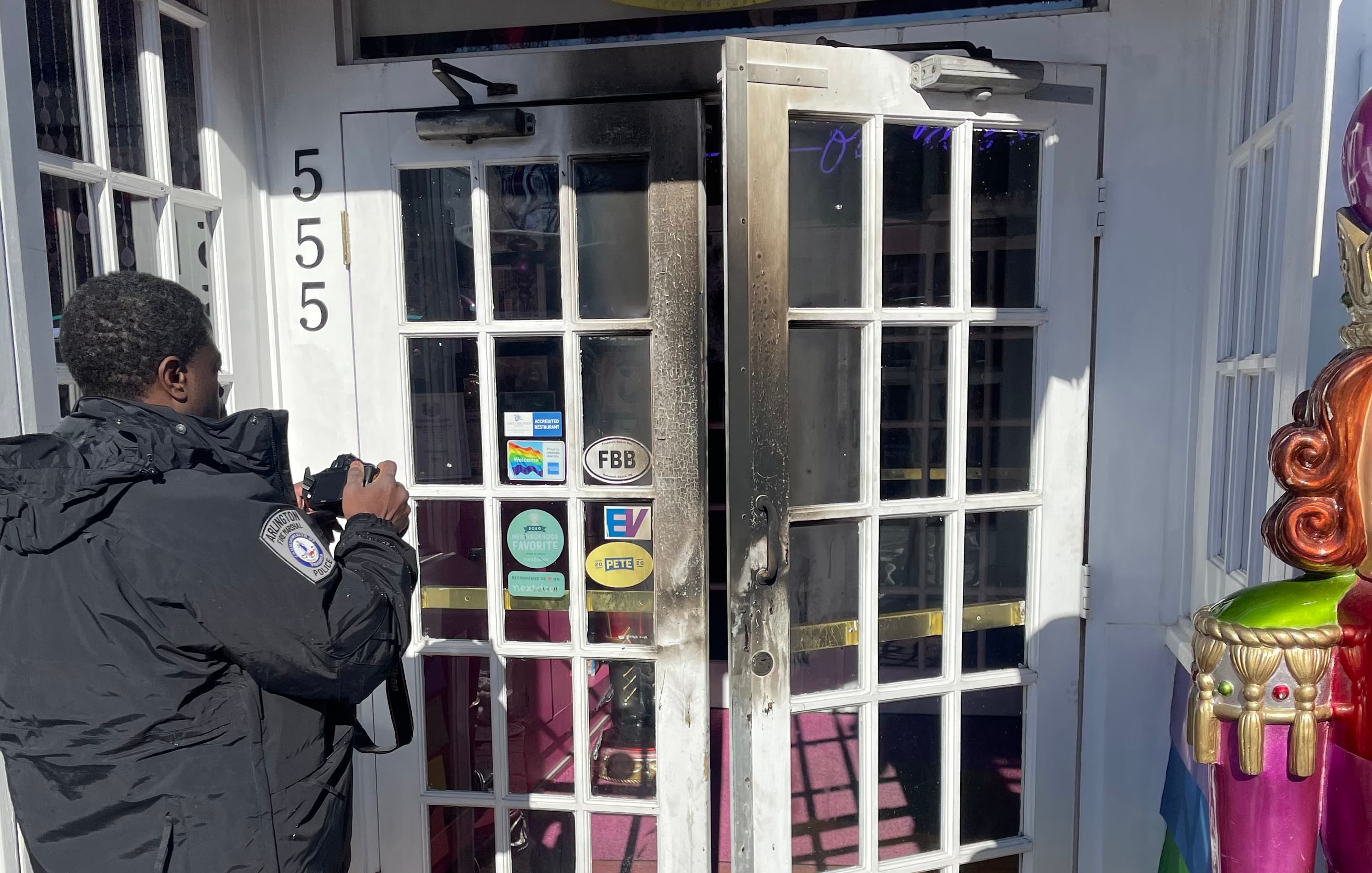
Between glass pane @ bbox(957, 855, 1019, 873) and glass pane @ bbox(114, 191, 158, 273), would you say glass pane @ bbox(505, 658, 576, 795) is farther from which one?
glass pane @ bbox(114, 191, 158, 273)

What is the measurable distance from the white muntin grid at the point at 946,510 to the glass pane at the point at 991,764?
2 centimetres

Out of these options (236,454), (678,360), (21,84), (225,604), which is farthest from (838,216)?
(21,84)

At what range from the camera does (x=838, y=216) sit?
1810mm

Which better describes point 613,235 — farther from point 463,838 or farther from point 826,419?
point 463,838

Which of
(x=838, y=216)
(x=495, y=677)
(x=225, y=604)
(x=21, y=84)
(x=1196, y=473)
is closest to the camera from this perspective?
(x=225, y=604)

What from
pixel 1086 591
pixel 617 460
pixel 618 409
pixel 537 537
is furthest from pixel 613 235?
pixel 1086 591

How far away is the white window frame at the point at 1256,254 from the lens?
1354mm

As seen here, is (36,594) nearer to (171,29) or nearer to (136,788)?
(136,788)

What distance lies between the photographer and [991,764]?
2.04m

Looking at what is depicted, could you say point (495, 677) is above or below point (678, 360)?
below

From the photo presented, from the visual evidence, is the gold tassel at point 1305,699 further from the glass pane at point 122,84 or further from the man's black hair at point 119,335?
the glass pane at point 122,84

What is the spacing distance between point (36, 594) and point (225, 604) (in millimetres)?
285

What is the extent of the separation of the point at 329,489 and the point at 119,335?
427 mm

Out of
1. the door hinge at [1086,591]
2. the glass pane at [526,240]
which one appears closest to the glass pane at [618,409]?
the glass pane at [526,240]
